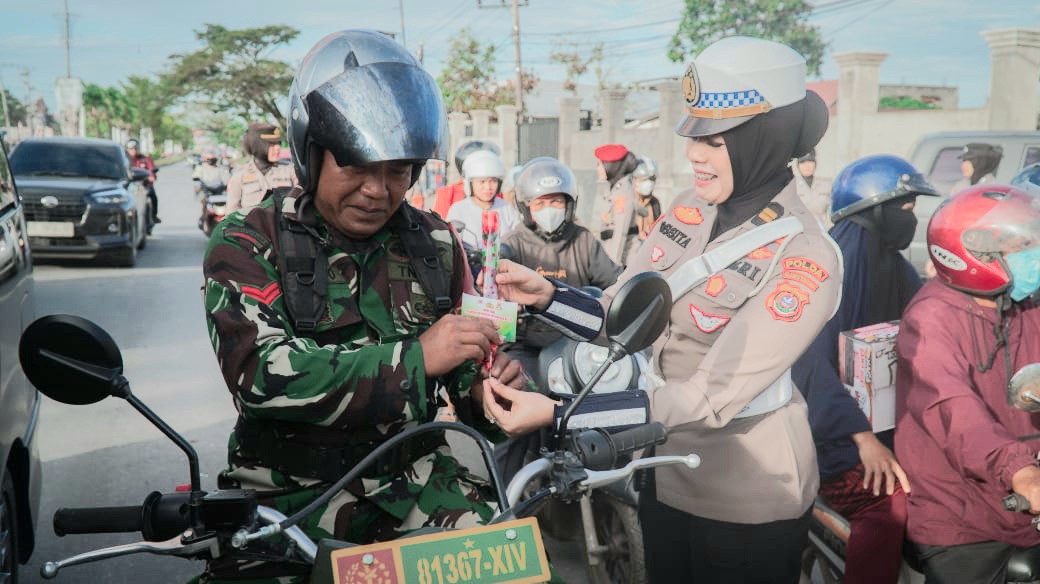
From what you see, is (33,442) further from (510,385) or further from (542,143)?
(542,143)

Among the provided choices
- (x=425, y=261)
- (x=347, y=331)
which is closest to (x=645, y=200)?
(x=425, y=261)

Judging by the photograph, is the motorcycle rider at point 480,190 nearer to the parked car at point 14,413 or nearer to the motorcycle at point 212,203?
the parked car at point 14,413

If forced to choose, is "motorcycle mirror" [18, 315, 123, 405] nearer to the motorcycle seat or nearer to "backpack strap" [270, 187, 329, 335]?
"backpack strap" [270, 187, 329, 335]

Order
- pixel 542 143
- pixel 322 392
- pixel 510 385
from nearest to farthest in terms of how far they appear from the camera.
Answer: pixel 322 392 → pixel 510 385 → pixel 542 143

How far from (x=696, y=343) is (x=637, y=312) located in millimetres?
957

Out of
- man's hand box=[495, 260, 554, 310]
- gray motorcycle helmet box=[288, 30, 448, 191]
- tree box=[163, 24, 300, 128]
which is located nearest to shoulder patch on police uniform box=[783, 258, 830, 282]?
man's hand box=[495, 260, 554, 310]

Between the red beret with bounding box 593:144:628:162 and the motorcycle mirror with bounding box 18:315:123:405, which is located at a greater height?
the red beret with bounding box 593:144:628:162

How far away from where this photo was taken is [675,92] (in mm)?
21469

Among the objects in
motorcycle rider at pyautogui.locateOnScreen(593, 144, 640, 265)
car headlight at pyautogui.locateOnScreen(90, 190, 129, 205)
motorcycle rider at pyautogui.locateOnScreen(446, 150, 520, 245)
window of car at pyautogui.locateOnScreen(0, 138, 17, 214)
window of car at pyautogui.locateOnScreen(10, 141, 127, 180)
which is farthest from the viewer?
window of car at pyautogui.locateOnScreen(10, 141, 127, 180)

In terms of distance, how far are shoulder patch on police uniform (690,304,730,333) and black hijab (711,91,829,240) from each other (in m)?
0.26

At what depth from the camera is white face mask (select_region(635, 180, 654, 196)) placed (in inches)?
464

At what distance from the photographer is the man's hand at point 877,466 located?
10.3 ft

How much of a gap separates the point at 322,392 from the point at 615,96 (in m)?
23.1

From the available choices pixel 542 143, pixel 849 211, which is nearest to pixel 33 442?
pixel 849 211
